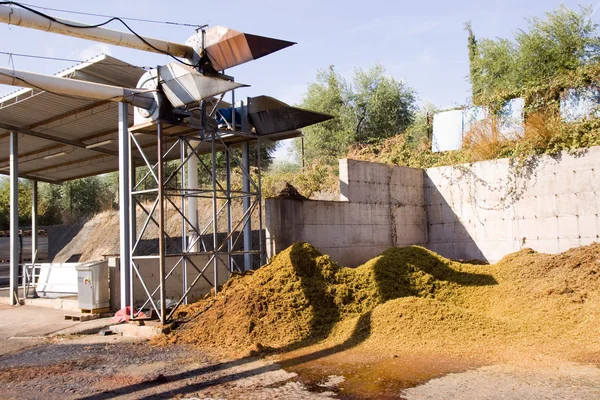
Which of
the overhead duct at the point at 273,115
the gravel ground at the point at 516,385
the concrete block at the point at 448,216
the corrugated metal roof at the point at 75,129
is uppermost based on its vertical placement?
the corrugated metal roof at the point at 75,129

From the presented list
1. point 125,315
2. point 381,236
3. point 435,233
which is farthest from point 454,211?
point 125,315

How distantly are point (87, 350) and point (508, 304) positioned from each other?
720 centimetres

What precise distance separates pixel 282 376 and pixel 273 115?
6.46 meters

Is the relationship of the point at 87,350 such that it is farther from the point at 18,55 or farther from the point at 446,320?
the point at 446,320

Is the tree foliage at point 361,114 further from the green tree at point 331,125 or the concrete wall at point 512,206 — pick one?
the concrete wall at point 512,206

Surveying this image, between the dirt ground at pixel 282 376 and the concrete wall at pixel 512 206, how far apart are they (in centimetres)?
731

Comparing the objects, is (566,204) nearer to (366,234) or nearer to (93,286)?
(366,234)

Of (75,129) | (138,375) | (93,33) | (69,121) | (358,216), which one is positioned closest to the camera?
(138,375)

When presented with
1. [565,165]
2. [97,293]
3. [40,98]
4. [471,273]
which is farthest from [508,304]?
[40,98]

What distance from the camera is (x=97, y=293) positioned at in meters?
11.7

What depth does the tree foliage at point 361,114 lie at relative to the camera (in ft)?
90.3

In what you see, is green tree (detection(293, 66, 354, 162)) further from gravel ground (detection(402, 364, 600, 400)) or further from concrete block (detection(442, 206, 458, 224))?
gravel ground (detection(402, 364, 600, 400))

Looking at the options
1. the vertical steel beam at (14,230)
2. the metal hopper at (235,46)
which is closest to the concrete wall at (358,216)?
the metal hopper at (235,46)

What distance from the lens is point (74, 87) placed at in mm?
9609
